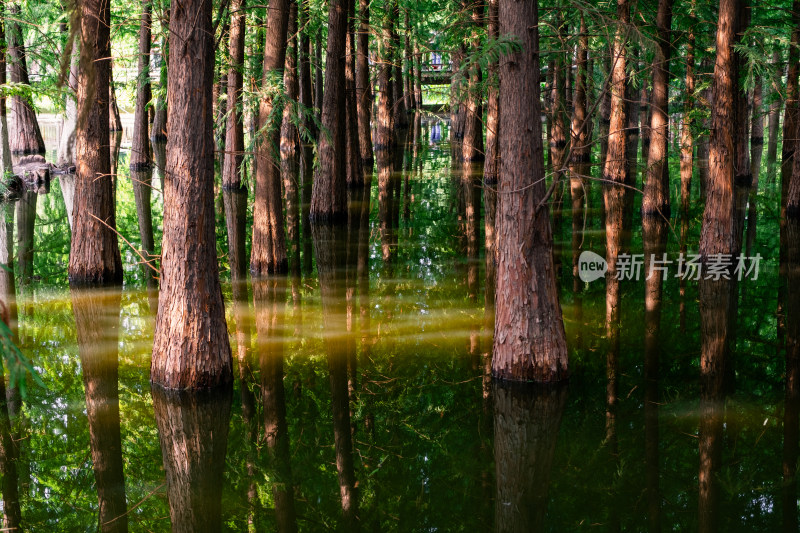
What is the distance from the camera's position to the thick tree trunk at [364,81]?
18448mm

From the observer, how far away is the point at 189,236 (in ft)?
25.5

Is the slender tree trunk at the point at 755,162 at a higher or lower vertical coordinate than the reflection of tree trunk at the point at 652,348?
higher

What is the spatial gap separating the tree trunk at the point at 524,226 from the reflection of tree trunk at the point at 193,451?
3.05m

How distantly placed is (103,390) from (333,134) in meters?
8.48

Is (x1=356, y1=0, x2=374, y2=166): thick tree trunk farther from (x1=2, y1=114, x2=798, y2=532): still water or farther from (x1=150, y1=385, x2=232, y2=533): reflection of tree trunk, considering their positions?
(x1=150, y1=385, x2=232, y2=533): reflection of tree trunk

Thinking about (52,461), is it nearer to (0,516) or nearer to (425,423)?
(0,516)

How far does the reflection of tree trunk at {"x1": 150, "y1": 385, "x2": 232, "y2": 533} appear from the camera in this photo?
5.77m

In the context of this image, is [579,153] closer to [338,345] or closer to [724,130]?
[724,130]

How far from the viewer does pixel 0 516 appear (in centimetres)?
554

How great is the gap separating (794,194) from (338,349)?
12.3 metres

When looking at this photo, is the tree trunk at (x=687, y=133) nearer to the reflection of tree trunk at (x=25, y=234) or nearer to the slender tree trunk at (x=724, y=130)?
the slender tree trunk at (x=724, y=130)

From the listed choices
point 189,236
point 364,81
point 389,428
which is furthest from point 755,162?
point 189,236

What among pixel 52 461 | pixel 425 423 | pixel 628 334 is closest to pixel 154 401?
pixel 52 461

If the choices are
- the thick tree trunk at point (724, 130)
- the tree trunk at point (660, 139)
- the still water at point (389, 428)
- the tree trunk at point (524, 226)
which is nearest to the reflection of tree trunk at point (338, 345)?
the still water at point (389, 428)
